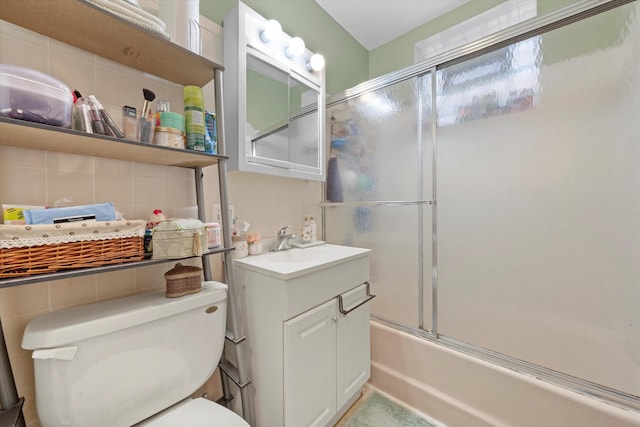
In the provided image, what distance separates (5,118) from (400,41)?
237 centimetres

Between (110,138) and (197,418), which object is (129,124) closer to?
(110,138)

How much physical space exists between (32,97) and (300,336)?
3.38 feet

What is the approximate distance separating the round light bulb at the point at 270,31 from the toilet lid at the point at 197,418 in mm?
1613

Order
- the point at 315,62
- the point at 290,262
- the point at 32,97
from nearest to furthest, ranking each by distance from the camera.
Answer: the point at 32,97, the point at 290,262, the point at 315,62

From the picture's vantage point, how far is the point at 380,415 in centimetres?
132

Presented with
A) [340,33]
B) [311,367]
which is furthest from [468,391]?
[340,33]

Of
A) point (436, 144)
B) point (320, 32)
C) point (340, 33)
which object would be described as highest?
point (340, 33)

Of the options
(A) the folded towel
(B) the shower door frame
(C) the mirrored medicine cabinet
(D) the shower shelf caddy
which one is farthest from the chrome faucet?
(A) the folded towel

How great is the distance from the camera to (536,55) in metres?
1.12

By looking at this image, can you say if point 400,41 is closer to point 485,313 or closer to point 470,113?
point 470,113

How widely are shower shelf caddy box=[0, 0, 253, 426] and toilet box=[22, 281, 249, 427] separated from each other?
0.11m

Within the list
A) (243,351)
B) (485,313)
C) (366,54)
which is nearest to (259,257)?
(243,351)

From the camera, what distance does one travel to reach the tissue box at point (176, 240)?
75 centimetres

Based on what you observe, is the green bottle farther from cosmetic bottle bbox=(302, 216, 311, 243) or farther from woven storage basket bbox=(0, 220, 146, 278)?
cosmetic bottle bbox=(302, 216, 311, 243)
